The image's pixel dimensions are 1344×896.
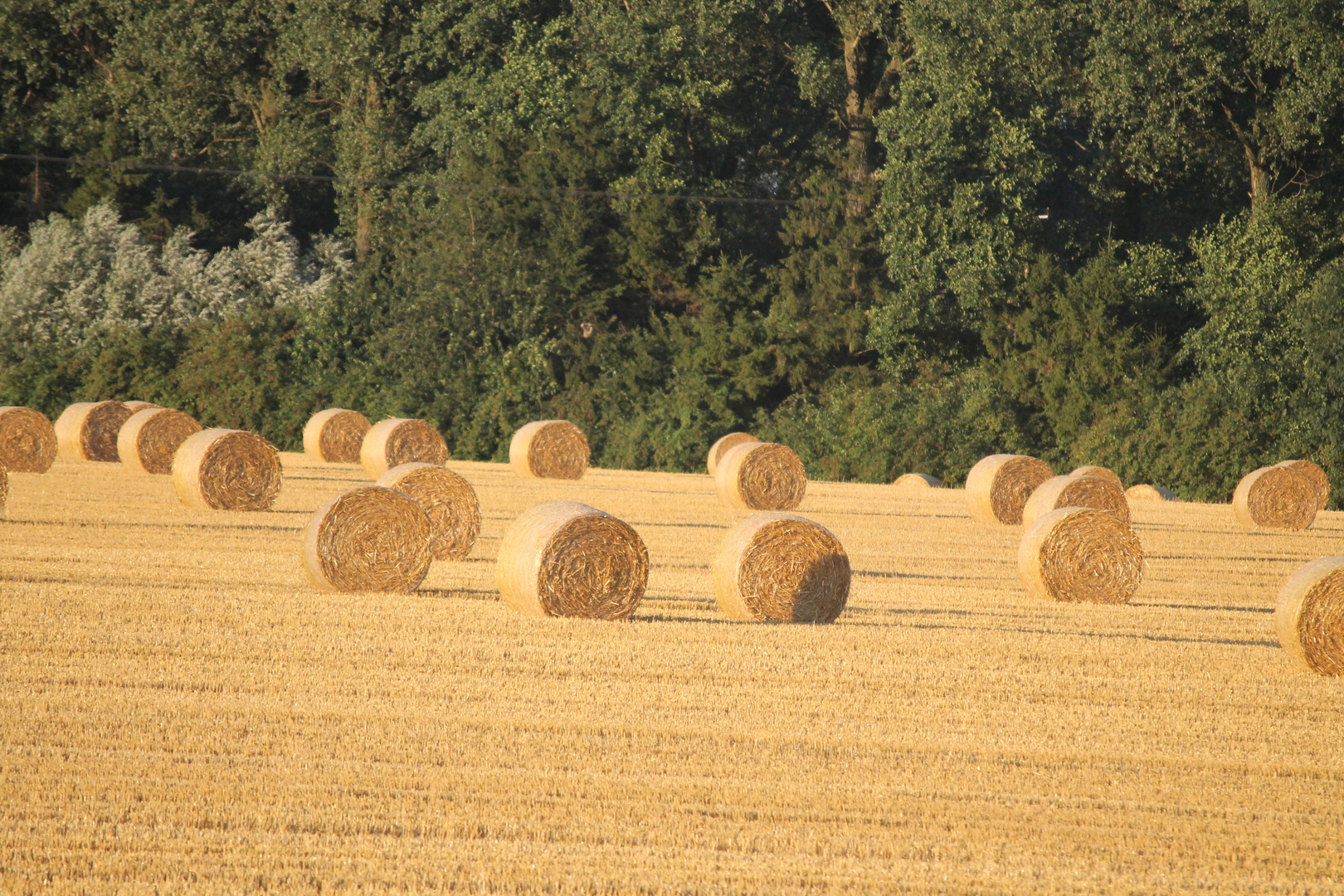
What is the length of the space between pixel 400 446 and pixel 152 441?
3.74 metres

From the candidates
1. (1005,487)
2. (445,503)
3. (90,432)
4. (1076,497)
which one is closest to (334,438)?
(90,432)

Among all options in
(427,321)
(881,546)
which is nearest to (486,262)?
(427,321)

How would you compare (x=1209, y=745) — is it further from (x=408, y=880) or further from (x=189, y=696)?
(x=189, y=696)

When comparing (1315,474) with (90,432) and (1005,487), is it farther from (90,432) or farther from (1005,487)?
(90,432)

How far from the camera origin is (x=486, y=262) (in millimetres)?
38156

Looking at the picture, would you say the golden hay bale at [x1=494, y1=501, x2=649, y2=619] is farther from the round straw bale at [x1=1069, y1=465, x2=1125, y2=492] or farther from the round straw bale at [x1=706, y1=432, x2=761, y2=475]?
the round straw bale at [x1=706, y1=432, x2=761, y2=475]

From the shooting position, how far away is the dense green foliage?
2800cm

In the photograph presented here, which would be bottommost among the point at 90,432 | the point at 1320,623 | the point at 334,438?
the point at 1320,623

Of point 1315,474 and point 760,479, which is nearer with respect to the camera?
point 760,479

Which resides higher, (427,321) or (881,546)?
(427,321)

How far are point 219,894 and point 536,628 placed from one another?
5.02 m

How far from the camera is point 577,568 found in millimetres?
10234

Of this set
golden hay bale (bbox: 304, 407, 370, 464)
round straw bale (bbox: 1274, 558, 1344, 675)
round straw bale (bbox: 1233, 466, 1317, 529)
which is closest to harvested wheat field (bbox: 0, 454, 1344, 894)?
round straw bale (bbox: 1274, 558, 1344, 675)

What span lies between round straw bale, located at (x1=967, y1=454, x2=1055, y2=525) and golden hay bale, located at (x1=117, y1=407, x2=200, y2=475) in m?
12.0
